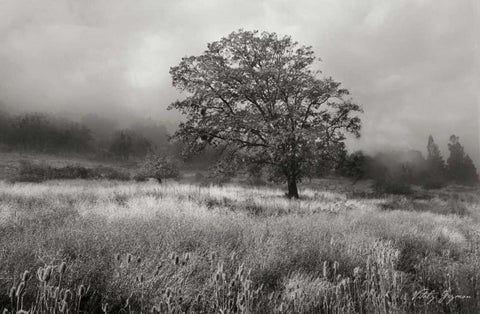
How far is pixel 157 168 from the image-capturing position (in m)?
38.7

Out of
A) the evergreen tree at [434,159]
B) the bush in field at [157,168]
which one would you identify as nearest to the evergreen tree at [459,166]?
the evergreen tree at [434,159]

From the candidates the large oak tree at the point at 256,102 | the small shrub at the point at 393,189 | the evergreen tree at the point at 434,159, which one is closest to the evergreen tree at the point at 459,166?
the evergreen tree at the point at 434,159

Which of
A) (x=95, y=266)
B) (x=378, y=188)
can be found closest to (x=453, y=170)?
(x=378, y=188)

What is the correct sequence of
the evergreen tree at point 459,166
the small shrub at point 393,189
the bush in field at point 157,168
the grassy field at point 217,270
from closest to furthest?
1. the grassy field at point 217,270
2. the small shrub at point 393,189
3. the bush in field at point 157,168
4. the evergreen tree at point 459,166

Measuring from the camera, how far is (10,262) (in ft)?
10.2

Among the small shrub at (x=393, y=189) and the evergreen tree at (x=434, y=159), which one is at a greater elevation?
the evergreen tree at (x=434, y=159)

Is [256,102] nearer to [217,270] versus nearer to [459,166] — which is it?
[217,270]

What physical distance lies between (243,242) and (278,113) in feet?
34.4

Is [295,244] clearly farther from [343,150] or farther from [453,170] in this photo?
[453,170]

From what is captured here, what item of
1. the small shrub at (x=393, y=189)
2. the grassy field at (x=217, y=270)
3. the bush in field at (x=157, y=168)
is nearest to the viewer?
the grassy field at (x=217, y=270)

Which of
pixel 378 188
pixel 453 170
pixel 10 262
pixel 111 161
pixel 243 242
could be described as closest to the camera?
pixel 10 262

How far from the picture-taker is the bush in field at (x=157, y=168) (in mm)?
38594

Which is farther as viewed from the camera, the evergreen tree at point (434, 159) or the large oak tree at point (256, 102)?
the evergreen tree at point (434, 159)

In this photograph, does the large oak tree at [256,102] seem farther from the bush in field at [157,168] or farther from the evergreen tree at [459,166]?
the evergreen tree at [459,166]
